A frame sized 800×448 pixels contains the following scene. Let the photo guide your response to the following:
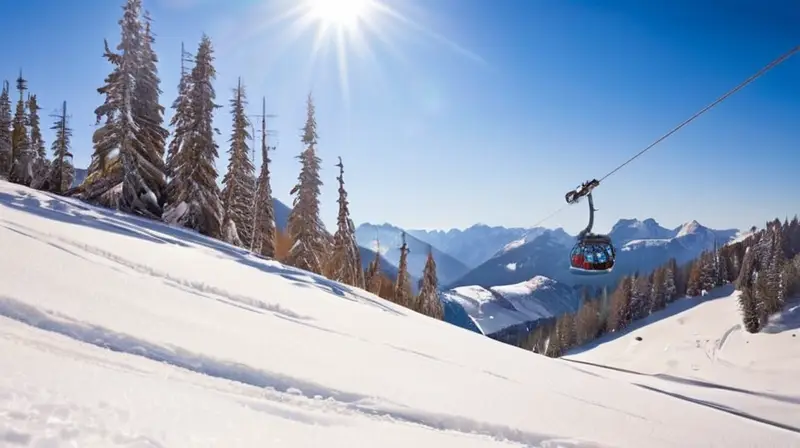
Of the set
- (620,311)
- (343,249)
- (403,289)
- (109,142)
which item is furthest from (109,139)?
(620,311)

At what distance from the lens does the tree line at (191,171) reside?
22.3m

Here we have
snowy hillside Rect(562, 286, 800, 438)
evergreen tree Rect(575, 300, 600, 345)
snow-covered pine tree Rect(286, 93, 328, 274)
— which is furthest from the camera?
evergreen tree Rect(575, 300, 600, 345)

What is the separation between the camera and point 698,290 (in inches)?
3991

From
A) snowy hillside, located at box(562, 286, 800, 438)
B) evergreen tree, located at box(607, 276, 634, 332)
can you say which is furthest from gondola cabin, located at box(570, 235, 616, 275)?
evergreen tree, located at box(607, 276, 634, 332)

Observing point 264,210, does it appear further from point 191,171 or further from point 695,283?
point 695,283

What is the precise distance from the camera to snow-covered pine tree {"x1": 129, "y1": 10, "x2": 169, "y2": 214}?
22.6 metres

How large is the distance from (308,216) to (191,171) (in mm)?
8851

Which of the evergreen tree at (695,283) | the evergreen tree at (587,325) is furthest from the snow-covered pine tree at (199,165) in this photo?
the evergreen tree at (695,283)

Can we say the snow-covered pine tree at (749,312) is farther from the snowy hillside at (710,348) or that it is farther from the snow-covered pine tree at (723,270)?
the snow-covered pine tree at (723,270)

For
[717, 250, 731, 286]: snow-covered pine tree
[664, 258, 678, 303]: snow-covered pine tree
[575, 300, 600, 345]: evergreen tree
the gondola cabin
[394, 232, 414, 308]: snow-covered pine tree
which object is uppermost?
[717, 250, 731, 286]: snow-covered pine tree

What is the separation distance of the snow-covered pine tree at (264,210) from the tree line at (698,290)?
71915 millimetres

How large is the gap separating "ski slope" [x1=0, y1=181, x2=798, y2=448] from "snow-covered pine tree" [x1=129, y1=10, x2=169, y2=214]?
31.8 ft

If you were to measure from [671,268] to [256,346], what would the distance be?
402 ft

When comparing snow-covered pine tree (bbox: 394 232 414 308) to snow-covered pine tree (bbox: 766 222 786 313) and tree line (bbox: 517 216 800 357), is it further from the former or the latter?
snow-covered pine tree (bbox: 766 222 786 313)
